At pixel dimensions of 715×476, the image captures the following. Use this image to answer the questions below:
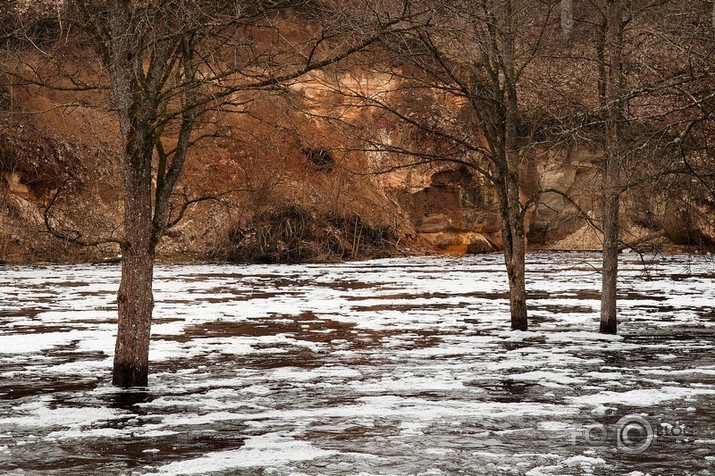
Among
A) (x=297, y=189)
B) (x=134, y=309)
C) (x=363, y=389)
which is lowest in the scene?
(x=363, y=389)

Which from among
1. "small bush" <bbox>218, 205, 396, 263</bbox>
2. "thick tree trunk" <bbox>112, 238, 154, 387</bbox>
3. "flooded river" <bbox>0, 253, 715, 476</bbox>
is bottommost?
"flooded river" <bbox>0, 253, 715, 476</bbox>

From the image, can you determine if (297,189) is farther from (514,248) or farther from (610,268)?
(610,268)

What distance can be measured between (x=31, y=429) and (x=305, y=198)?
3088 cm

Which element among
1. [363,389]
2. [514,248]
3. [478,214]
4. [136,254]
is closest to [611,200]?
[514,248]

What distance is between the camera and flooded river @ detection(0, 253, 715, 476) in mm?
7820

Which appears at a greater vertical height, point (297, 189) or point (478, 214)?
point (297, 189)

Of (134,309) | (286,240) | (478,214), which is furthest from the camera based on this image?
(478,214)

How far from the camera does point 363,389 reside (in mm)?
10828

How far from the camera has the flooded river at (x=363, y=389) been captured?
782cm

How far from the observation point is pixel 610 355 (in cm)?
1327

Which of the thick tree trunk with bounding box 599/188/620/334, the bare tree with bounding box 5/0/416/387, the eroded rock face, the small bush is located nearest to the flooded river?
the thick tree trunk with bounding box 599/188/620/334

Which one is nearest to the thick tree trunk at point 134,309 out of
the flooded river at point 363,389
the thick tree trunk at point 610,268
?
the flooded river at point 363,389

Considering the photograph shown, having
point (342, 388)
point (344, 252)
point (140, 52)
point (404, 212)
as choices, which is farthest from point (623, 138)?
point (404, 212)

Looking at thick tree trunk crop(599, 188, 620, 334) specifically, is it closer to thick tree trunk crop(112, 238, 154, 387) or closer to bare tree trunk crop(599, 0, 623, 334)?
bare tree trunk crop(599, 0, 623, 334)
